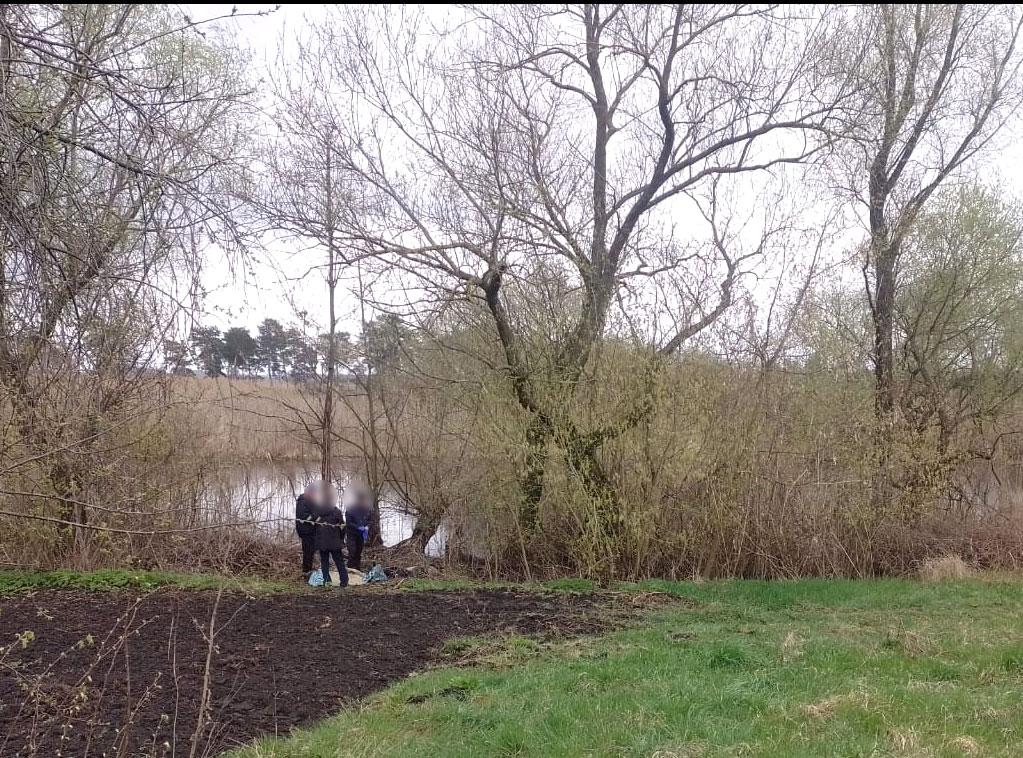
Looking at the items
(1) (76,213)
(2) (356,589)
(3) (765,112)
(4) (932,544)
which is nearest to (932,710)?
(1) (76,213)

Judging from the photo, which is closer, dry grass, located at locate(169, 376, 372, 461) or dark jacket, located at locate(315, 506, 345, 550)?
dark jacket, located at locate(315, 506, 345, 550)

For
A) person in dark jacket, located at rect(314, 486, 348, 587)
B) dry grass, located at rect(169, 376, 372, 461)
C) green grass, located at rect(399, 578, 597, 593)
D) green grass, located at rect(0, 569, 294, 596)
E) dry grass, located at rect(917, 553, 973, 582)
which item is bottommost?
green grass, located at rect(399, 578, 597, 593)

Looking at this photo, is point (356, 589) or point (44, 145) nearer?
point (44, 145)

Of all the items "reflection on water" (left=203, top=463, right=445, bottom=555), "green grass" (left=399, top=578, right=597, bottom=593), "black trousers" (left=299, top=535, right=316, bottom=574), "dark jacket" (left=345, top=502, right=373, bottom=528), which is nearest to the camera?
"green grass" (left=399, top=578, right=597, bottom=593)

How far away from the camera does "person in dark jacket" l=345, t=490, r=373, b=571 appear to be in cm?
1080

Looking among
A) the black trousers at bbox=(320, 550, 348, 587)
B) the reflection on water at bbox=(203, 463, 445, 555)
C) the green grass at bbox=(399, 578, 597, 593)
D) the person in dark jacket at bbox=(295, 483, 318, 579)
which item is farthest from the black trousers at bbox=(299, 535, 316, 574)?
the green grass at bbox=(399, 578, 597, 593)

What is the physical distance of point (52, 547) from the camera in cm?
962

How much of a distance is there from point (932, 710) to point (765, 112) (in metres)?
9.46

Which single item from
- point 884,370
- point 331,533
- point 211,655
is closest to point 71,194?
point 211,655

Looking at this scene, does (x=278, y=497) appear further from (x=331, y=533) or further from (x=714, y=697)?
(x=714, y=697)

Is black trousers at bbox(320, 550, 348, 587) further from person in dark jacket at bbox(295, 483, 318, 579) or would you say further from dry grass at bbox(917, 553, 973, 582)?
dry grass at bbox(917, 553, 973, 582)

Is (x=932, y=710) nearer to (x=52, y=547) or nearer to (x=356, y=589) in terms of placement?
(x=356, y=589)

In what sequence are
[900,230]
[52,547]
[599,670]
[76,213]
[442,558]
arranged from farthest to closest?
[900,230]
[442,558]
[52,547]
[599,670]
[76,213]

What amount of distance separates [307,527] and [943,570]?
9.41 metres
